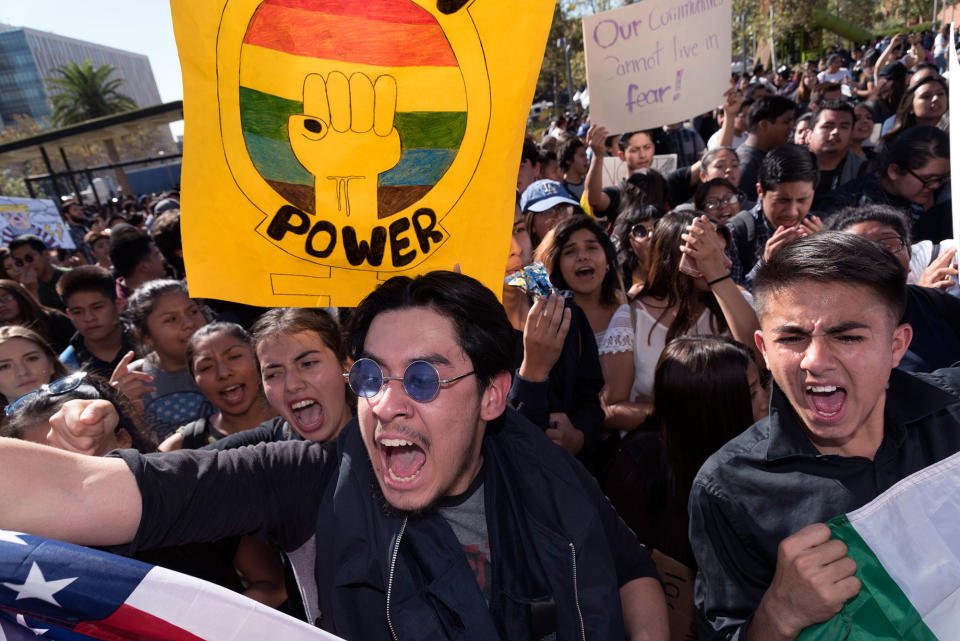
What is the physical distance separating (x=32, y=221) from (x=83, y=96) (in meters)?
48.5

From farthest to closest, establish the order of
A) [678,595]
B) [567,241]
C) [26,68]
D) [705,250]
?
[26,68] < [567,241] < [705,250] < [678,595]

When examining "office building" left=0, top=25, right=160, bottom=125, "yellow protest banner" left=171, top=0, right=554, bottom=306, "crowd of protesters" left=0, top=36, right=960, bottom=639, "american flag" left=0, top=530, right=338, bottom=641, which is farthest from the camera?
"office building" left=0, top=25, right=160, bottom=125

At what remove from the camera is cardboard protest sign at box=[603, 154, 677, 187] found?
6.18 meters

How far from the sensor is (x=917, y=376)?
1.63 metres

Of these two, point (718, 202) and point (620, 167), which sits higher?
point (620, 167)

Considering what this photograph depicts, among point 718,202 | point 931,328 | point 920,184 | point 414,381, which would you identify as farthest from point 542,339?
point 920,184

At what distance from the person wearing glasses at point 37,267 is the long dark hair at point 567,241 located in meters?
4.91

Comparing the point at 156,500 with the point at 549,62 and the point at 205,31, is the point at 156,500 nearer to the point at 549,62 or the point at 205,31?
the point at 205,31

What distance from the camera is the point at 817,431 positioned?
5.00ft

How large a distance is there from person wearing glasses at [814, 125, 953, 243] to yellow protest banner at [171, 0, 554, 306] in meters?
2.81

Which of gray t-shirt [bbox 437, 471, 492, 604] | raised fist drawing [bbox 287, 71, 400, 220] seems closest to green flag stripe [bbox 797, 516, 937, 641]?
gray t-shirt [bbox 437, 471, 492, 604]

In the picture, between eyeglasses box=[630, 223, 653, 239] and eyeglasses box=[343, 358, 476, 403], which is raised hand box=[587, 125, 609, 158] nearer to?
eyeglasses box=[630, 223, 653, 239]

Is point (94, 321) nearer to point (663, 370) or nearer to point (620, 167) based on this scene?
point (663, 370)

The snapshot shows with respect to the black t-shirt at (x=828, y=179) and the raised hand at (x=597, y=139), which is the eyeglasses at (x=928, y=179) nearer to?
the black t-shirt at (x=828, y=179)
